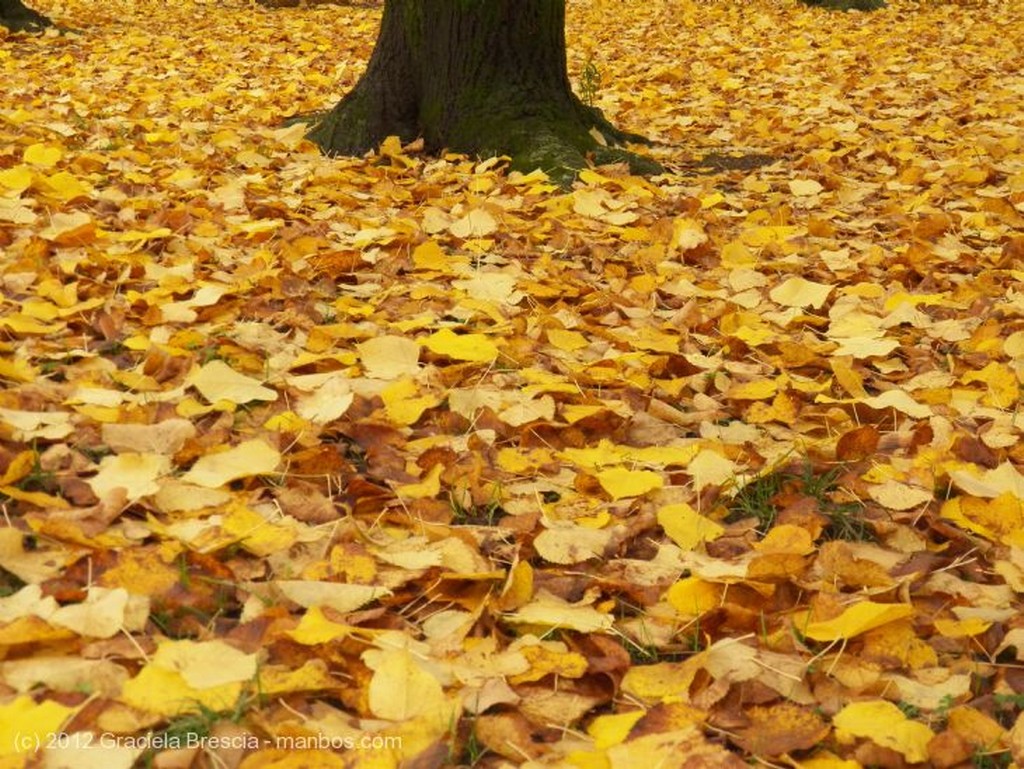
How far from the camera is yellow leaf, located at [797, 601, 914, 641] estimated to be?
4.47 feet

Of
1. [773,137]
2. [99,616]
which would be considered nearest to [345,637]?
[99,616]

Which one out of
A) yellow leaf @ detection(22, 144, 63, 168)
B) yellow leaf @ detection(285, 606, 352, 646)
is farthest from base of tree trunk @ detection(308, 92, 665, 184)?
yellow leaf @ detection(285, 606, 352, 646)

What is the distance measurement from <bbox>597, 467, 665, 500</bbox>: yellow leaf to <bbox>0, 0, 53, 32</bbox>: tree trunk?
6.60m

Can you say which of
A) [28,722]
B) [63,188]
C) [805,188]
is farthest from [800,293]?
[63,188]

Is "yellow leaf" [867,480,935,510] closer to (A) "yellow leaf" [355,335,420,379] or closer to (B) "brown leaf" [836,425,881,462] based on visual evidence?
(B) "brown leaf" [836,425,881,462]

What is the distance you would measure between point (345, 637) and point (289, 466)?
1.59 feet

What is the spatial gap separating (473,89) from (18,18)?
463cm

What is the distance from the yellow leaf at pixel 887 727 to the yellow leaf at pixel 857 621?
0.13 meters

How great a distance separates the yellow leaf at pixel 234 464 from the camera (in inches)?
65.2

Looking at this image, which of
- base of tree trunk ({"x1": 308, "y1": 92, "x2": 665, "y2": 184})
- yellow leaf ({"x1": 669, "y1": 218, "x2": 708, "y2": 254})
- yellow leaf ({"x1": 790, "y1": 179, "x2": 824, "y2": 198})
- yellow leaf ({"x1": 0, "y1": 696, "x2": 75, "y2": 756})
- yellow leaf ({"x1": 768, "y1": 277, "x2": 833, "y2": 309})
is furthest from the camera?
base of tree trunk ({"x1": 308, "y1": 92, "x2": 665, "y2": 184})

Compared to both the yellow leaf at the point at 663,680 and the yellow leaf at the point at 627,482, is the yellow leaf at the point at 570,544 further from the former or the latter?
the yellow leaf at the point at 663,680

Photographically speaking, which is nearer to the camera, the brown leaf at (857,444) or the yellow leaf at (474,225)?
the brown leaf at (857,444)

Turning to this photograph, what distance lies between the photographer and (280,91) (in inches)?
207

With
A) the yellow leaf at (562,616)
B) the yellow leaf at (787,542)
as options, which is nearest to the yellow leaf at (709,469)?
the yellow leaf at (787,542)
